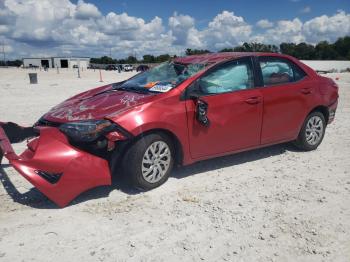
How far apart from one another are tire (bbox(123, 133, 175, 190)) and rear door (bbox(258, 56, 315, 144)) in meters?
1.68

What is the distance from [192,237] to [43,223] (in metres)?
1.48

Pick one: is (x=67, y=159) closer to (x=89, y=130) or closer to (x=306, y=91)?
(x=89, y=130)

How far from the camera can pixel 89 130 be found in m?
4.05

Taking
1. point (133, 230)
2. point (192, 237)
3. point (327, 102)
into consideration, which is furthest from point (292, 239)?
point (327, 102)

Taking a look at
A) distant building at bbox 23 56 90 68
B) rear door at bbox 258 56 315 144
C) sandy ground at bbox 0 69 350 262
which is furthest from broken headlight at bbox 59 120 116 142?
distant building at bbox 23 56 90 68

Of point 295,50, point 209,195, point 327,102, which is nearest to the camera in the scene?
point 209,195

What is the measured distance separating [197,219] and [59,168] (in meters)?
1.51

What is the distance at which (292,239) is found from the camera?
3.43m

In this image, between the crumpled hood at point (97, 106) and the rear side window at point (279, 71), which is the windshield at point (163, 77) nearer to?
the crumpled hood at point (97, 106)

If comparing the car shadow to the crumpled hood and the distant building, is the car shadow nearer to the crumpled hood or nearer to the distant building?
the crumpled hood

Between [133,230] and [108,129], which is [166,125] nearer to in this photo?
[108,129]

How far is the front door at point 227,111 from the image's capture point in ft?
15.7

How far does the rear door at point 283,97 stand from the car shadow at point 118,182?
499mm

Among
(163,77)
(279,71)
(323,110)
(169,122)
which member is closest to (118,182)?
(169,122)
